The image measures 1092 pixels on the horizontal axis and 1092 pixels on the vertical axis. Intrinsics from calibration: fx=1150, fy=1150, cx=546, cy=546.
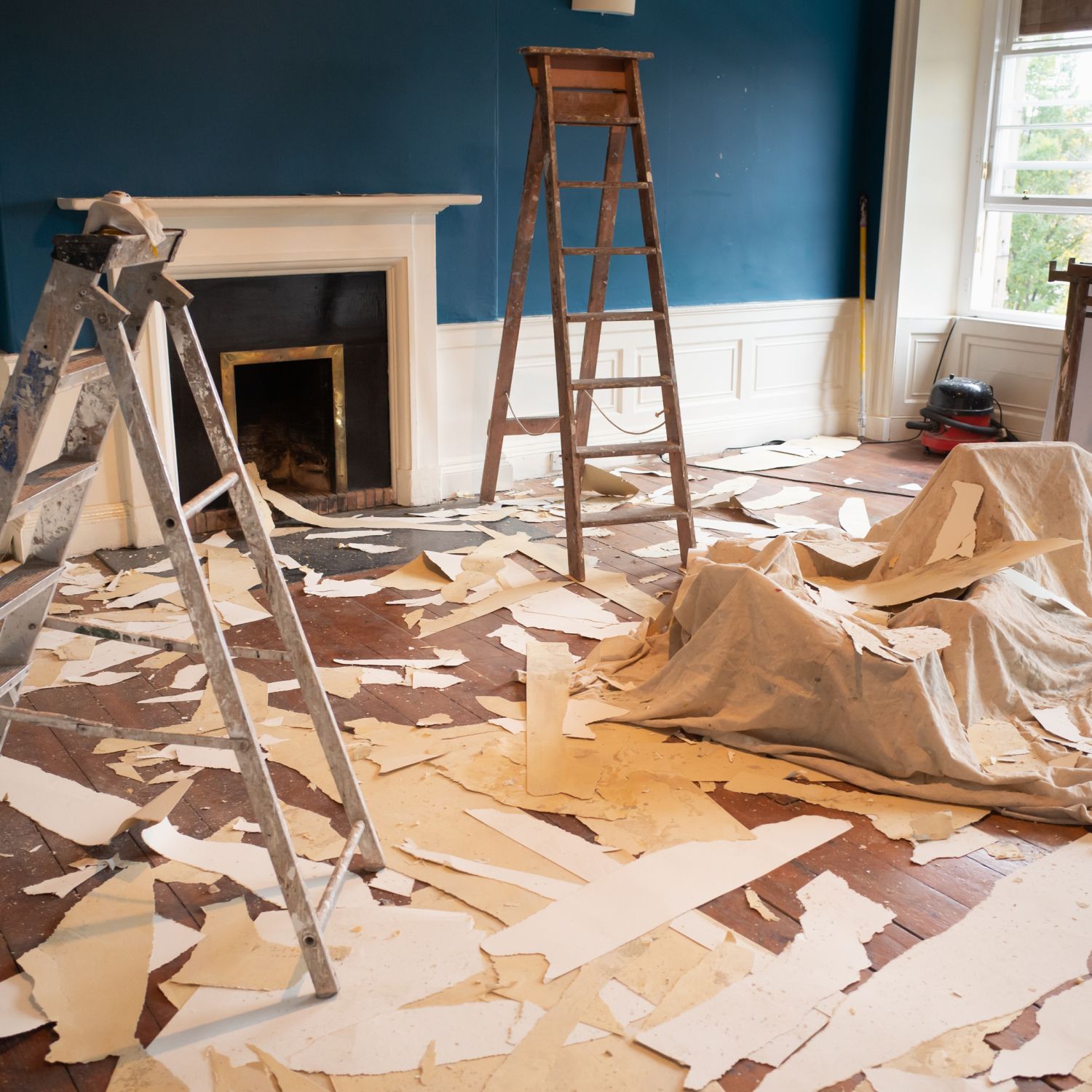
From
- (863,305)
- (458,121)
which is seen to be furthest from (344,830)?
(863,305)

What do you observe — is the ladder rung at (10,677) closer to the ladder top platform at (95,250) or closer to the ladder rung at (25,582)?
A: the ladder rung at (25,582)

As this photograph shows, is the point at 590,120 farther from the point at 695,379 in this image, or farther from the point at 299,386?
the point at 695,379

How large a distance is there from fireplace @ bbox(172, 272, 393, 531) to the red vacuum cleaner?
118 inches

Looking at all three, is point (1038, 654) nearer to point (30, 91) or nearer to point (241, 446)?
point (241, 446)

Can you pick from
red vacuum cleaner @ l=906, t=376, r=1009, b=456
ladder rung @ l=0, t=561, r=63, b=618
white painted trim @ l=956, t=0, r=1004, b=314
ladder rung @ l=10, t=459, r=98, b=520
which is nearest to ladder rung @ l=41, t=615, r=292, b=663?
ladder rung @ l=0, t=561, r=63, b=618

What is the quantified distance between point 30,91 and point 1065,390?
4.06m

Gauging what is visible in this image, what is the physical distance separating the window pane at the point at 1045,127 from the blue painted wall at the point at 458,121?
666mm

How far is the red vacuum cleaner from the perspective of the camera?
609 cm

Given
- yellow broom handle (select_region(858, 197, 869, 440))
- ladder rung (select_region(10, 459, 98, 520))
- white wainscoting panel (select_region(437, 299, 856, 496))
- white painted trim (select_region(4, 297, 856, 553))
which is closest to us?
ladder rung (select_region(10, 459, 98, 520))

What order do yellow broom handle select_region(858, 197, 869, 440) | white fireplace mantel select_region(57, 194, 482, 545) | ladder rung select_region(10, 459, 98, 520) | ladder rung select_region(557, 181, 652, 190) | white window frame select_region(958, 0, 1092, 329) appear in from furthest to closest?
1. yellow broom handle select_region(858, 197, 869, 440)
2. white window frame select_region(958, 0, 1092, 329)
3. white fireplace mantel select_region(57, 194, 482, 545)
4. ladder rung select_region(557, 181, 652, 190)
5. ladder rung select_region(10, 459, 98, 520)

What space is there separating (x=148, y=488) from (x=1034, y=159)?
18.9 ft

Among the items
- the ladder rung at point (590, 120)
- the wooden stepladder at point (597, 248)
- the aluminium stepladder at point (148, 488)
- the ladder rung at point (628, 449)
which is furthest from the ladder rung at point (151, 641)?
the ladder rung at point (590, 120)

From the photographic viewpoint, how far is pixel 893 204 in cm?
634

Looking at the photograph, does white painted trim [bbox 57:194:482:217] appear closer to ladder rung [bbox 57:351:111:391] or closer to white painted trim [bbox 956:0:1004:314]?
ladder rung [bbox 57:351:111:391]
